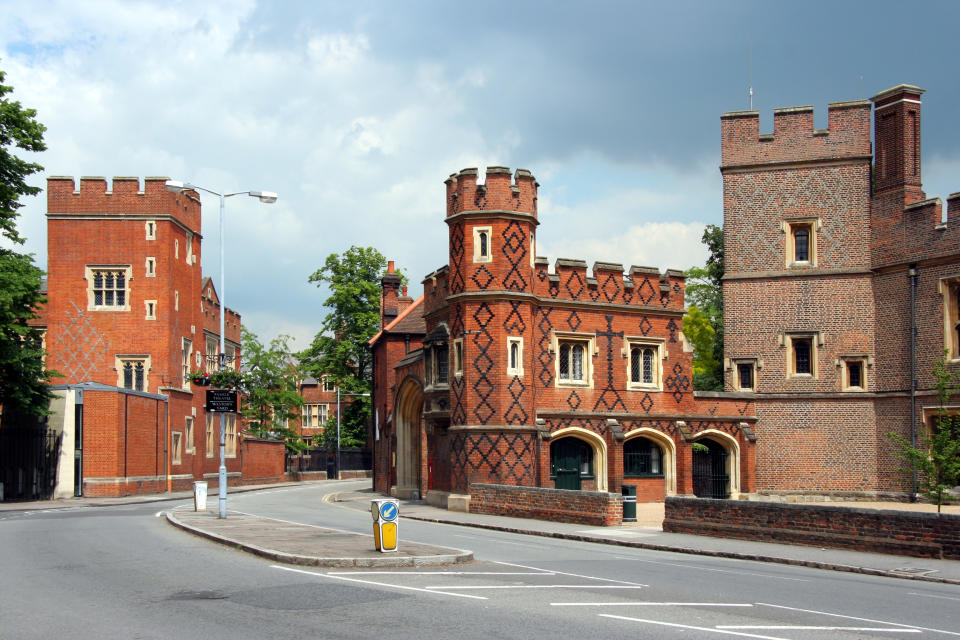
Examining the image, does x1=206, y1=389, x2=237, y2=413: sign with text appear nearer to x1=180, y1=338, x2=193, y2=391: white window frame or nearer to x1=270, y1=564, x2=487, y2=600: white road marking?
x1=270, y1=564, x2=487, y2=600: white road marking

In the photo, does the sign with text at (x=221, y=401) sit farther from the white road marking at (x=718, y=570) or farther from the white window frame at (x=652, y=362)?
the white window frame at (x=652, y=362)

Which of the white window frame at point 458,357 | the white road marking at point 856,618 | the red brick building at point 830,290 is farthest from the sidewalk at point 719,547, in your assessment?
the red brick building at point 830,290

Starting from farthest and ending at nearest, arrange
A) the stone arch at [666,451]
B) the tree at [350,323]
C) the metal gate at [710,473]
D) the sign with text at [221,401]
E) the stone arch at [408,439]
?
1. the tree at [350,323]
2. the stone arch at [408,439]
3. the metal gate at [710,473]
4. the stone arch at [666,451]
5. the sign with text at [221,401]

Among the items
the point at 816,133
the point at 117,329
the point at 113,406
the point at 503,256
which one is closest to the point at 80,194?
the point at 117,329

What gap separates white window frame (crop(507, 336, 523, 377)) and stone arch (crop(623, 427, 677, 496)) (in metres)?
5.06

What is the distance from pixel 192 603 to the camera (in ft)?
35.4

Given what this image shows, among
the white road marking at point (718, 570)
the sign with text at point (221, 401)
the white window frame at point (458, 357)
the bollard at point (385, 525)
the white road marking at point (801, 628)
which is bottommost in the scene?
the white road marking at point (718, 570)

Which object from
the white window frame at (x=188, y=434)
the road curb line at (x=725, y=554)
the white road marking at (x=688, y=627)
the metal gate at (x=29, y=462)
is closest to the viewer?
the white road marking at (x=688, y=627)

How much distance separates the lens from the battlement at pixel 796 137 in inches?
1315

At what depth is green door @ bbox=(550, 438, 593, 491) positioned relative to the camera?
31.8m

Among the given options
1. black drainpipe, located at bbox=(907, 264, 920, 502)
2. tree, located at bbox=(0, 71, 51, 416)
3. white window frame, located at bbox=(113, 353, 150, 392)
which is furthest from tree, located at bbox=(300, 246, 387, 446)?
black drainpipe, located at bbox=(907, 264, 920, 502)

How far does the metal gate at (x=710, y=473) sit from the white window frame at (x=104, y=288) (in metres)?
27.5

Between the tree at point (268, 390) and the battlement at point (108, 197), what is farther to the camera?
the tree at point (268, 390)

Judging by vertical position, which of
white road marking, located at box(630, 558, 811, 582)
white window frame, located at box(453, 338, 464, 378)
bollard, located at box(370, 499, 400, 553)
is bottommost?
white road marking, located at box(630, 558, 811, 582)
